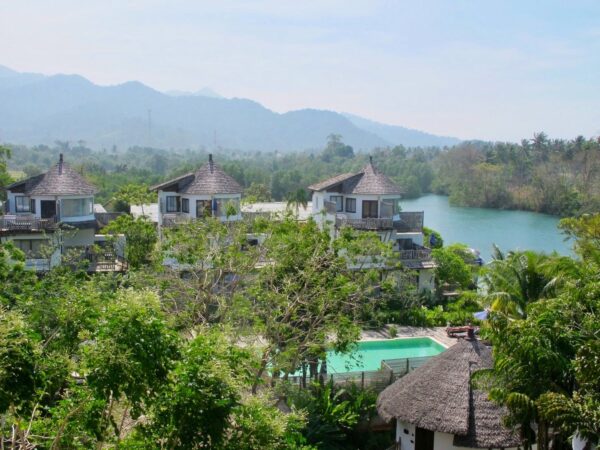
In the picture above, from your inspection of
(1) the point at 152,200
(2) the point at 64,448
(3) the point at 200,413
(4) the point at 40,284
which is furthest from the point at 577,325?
(1) the point at 152,200

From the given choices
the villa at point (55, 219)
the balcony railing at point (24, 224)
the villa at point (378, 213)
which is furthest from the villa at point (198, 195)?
the balcony railing at point (24, 224)

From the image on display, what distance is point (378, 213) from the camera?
30.0 metres

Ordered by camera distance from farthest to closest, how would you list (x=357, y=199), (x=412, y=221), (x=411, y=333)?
(x=412, y=221)
(x=357, y=199)
(x=411, y=333)

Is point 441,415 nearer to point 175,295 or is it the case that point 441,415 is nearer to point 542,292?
point 542,292

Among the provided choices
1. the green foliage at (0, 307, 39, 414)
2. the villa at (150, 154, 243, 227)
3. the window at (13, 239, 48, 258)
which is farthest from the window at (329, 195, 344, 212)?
the green foliage at (0, 307, 39, 414)

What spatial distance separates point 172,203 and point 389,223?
980 cm

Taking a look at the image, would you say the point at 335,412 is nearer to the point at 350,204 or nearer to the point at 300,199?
the point at 350,204

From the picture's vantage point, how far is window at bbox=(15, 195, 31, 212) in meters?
28.2

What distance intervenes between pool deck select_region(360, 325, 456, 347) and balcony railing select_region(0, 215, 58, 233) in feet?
42.3

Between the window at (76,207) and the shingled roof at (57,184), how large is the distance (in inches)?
18.1

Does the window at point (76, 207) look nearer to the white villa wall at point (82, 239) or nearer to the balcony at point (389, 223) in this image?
the white villa wall at point (82, 239)

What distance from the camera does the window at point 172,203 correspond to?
28.7 m

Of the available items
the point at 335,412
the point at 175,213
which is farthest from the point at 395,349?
the point at 175,213

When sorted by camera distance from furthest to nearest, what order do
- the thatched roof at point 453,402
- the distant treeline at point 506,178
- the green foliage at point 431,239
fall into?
1. the distant treeline at point 506,178
2. the green foliage at point 431,239
3. the thatched roof at point 453,402
